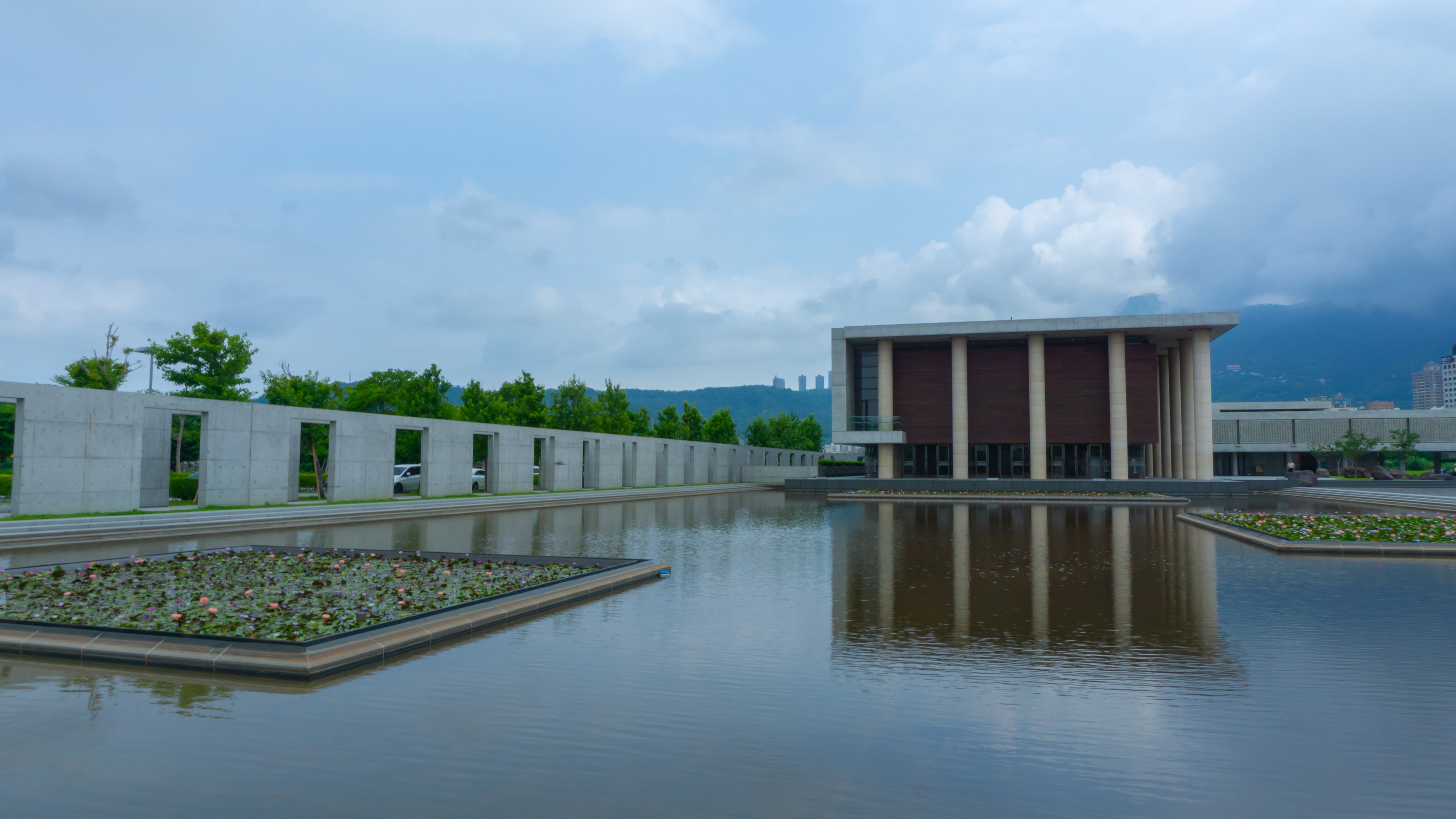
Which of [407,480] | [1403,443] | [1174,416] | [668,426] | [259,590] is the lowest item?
[259,590]

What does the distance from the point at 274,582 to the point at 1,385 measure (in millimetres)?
13783

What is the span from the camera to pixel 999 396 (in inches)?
2095

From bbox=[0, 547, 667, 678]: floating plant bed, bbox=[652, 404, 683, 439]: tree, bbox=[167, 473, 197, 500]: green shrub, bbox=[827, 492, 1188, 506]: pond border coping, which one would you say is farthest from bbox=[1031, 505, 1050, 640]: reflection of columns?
bbox=[652, 404, 683, 439]: tree

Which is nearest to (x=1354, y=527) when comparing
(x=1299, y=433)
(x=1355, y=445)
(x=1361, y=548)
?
(x=1361, y=548)

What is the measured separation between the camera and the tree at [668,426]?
275 ft

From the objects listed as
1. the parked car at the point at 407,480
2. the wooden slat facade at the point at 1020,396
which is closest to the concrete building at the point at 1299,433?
the wooden slat facade at the point at 1020,396

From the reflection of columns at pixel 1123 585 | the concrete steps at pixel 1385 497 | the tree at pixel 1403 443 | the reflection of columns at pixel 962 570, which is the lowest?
the reflection of columns at pixel 962 570

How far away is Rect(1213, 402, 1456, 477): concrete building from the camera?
8169 cm

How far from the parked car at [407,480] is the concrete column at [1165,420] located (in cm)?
4794

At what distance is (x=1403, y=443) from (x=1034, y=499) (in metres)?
60.0

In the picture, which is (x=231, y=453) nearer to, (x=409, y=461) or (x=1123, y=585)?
(x=1123, y=585)

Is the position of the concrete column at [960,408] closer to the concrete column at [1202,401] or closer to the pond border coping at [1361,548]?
the concrete column at [1202,401]

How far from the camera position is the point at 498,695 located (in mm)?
7023

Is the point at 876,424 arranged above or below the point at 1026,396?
below
